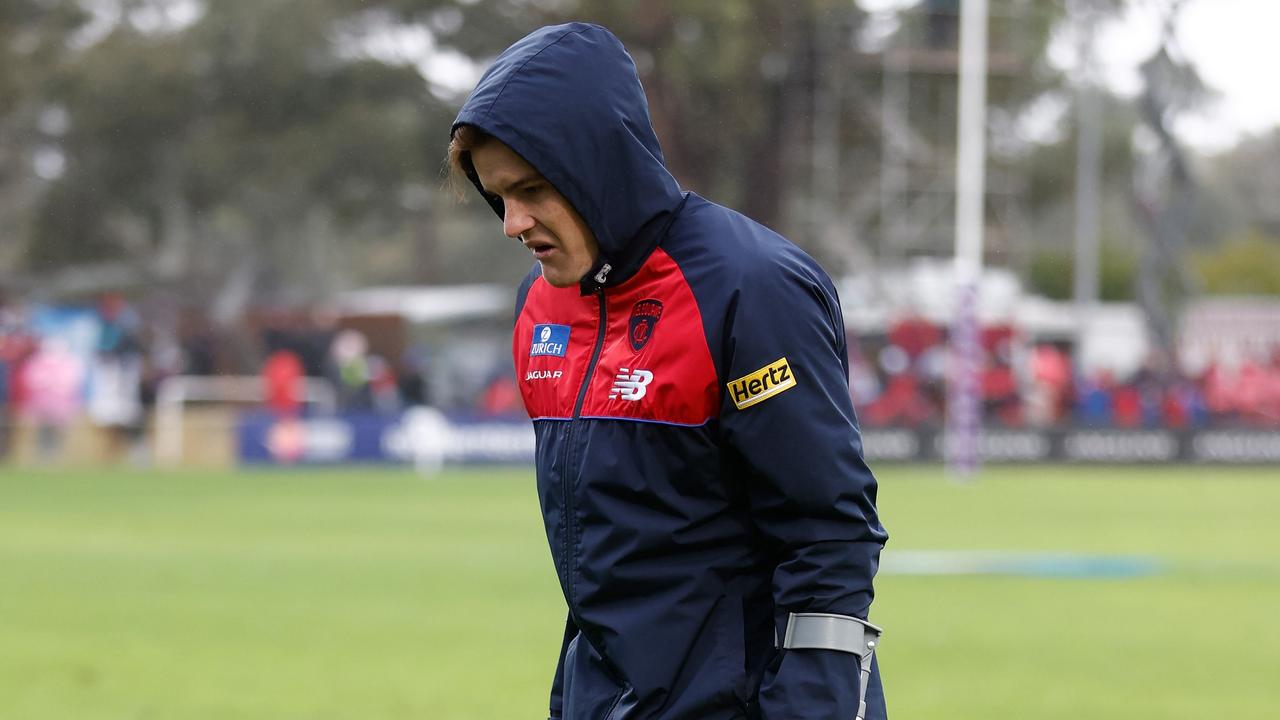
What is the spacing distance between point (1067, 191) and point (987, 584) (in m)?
43.1

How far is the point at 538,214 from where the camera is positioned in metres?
3.28


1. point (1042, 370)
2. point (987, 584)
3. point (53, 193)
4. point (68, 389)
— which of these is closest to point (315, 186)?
point (53, 193)

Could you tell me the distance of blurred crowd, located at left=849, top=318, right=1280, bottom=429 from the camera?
33.8 m

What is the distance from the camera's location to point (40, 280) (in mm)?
46469

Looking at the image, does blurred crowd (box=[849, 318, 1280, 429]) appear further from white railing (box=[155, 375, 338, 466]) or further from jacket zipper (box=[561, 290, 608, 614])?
jacket zipper (box=[561, 290, 608, 614])

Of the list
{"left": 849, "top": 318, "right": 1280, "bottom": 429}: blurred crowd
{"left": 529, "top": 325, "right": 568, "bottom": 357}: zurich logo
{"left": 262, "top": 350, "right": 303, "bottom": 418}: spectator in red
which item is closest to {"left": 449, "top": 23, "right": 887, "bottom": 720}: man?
{"left": 529, "top": 325, "right": 568, "bottom": 357}: zurich logo

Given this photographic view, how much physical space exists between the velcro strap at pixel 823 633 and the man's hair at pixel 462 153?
99 centimetres

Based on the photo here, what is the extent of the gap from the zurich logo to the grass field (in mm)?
5431

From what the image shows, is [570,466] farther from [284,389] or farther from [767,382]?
[284,389]

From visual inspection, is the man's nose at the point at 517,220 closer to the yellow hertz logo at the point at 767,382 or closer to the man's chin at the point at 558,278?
the man's chin at the point at 558,278

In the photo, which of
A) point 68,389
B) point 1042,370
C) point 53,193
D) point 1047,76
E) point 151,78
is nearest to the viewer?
point 68,389

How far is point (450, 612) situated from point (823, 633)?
9658mm

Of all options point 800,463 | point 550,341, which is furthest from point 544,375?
point 800,463

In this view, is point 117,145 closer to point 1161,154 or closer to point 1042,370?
point 1042,370
